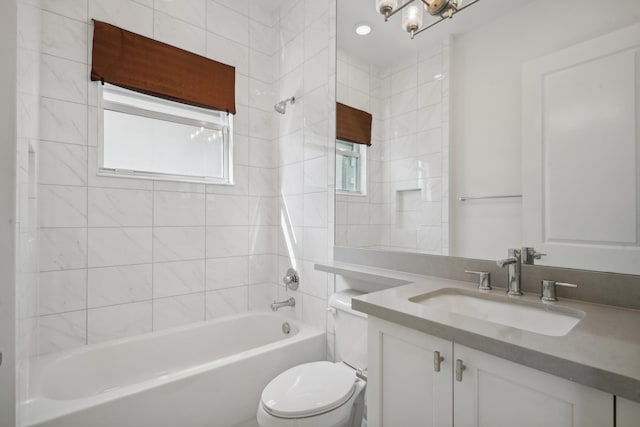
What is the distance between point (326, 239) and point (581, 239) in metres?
1.32

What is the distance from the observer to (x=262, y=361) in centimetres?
166

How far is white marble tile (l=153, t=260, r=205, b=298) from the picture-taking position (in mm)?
2010

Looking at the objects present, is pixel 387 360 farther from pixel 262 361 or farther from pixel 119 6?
pixel 119 6

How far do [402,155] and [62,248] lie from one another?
1.97 meters

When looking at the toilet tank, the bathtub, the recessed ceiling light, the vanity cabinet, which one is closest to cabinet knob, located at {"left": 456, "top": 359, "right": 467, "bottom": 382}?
the vanity cabinet

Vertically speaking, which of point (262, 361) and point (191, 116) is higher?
point (191, 116)

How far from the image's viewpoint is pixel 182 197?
6.91 feet

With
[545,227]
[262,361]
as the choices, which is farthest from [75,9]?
[545,227]

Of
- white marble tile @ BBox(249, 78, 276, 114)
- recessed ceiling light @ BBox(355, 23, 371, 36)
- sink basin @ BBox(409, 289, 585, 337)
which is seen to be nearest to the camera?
sink basin @ BBox(409, 289, 585, 337)

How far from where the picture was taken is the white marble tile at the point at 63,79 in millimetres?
1647

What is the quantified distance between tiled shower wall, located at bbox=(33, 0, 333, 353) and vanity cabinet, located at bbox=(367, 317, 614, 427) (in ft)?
3.51

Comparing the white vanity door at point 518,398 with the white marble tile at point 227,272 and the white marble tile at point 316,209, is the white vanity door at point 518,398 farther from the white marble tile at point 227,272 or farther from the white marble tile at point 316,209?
the white marble tile at point 227,272

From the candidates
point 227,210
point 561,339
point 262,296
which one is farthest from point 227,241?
point 561,339

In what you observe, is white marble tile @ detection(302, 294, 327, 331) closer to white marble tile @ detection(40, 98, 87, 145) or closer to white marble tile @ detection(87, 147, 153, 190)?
white marble tile @ detection(87, 147, 153, 190)
